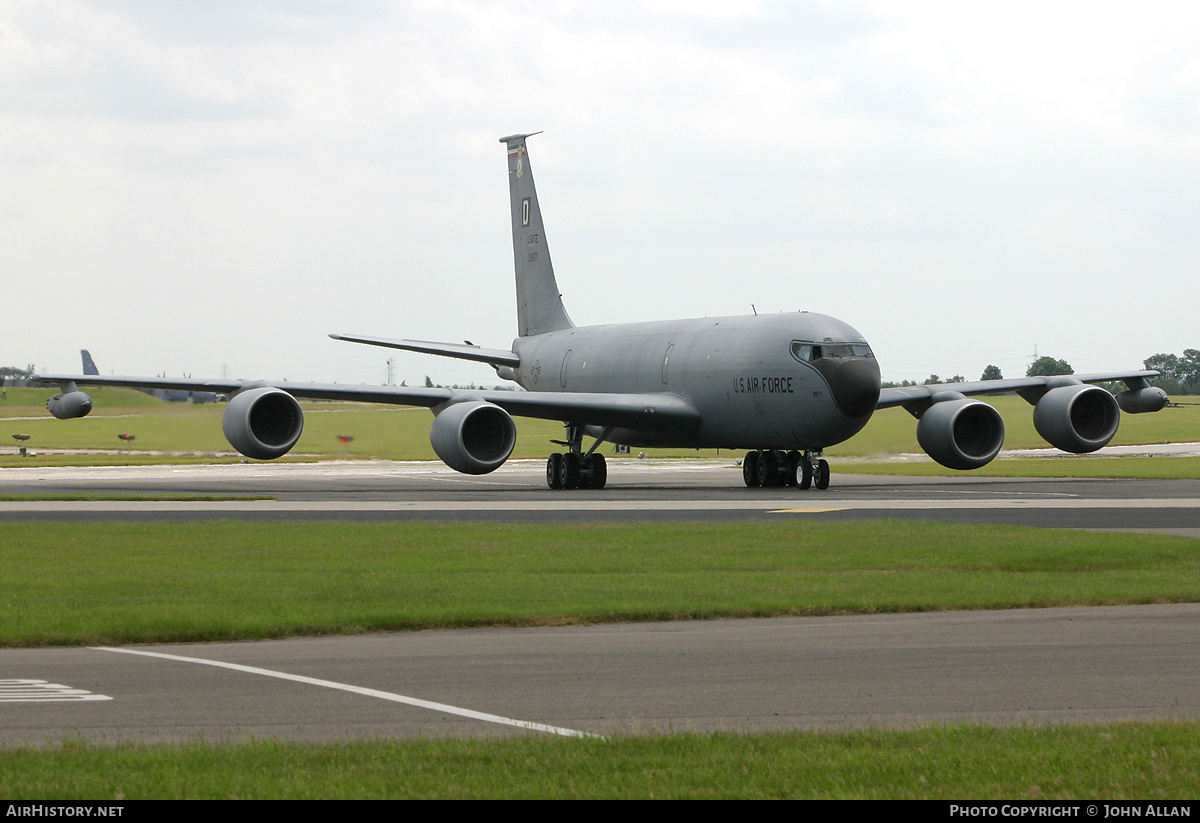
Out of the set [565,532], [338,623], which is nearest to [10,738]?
[338,623]

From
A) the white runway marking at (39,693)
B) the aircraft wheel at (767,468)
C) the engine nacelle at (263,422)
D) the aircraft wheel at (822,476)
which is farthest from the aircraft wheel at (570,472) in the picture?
the white runway marking at (39,693)

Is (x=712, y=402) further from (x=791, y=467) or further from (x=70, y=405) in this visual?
(x=70, y=405)

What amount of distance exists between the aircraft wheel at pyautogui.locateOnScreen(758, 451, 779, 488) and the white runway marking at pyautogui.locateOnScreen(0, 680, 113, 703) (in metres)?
29.3

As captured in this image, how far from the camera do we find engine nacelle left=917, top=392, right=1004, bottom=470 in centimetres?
3862

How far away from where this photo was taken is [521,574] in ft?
59.4

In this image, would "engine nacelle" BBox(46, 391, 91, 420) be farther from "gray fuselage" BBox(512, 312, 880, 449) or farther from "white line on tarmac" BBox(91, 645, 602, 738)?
"white line on tarmac" BBox(91, 645, 602, 738)

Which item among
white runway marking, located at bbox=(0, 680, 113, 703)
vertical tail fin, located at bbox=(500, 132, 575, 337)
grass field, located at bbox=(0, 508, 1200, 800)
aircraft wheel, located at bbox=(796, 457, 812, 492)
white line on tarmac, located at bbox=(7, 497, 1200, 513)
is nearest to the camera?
grass field, located at bbox=(0, 508, 1200, 800)

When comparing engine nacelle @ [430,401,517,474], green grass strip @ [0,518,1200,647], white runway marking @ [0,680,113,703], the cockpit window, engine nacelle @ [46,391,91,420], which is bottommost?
white runway marking @ [0,680,113,703]

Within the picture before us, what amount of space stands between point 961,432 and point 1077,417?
4054 millimetres

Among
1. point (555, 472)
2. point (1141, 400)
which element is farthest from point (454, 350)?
point (1141, 400)

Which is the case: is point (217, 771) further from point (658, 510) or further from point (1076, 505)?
point (1076, 505)

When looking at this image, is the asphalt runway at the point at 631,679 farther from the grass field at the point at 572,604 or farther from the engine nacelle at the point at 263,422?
the engine nacelle at the point at 263,422

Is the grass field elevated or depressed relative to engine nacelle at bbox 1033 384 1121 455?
depressed

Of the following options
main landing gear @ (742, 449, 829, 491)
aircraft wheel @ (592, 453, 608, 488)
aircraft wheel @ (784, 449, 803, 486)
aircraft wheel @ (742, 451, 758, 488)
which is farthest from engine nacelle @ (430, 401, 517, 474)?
aircraft wheel @ (784, 449, 803, 486)
